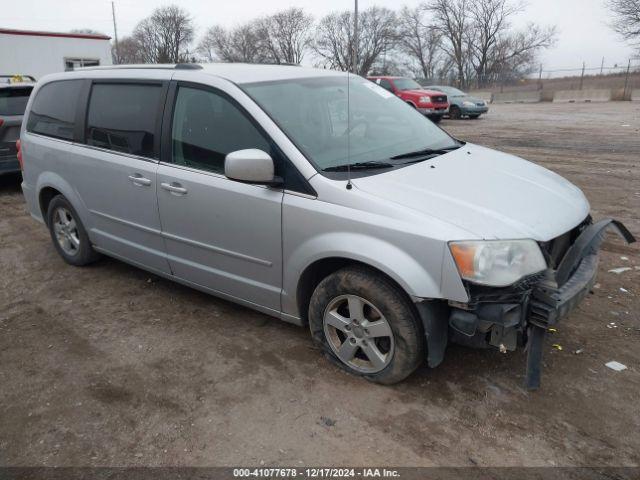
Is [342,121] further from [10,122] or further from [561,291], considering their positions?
[10,122]

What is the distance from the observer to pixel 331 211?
2941 millimetres

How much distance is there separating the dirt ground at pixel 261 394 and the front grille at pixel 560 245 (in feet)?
2.30

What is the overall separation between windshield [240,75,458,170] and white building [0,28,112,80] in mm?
18139

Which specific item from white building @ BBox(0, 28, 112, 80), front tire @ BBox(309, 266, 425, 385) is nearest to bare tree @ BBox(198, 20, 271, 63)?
white building @ BBox(0, 28, 112, 80)

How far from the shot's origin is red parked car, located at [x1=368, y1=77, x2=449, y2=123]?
63.7 ft

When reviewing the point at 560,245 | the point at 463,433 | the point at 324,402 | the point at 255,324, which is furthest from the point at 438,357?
the point at 255,324

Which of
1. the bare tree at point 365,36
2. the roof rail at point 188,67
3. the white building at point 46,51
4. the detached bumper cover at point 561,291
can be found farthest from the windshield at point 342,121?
the bare tree at point 365,36

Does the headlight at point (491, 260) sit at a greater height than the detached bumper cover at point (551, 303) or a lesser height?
greater

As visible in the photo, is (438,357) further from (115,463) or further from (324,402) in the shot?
(115,463)

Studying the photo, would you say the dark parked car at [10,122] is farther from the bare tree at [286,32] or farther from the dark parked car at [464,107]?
the bare tree at [286,32]

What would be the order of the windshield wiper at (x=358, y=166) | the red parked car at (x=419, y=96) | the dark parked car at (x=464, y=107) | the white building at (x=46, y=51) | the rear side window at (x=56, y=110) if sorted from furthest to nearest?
the dark parked car at (x=464, y=107)
the red parked car at (x=419, y=96)
the white building at (x=46, y=51)
the rear side window at (x=56, y=110)
the windshield wiper at (x=358, y=166)

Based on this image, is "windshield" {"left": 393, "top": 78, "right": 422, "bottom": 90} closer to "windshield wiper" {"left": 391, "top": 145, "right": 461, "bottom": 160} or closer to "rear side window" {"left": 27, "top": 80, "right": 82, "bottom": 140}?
"rear side window" {"left": 27, "top": 80, "right": 82, "bottom": 140}

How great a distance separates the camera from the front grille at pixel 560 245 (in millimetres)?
2811

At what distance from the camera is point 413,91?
782 inches
